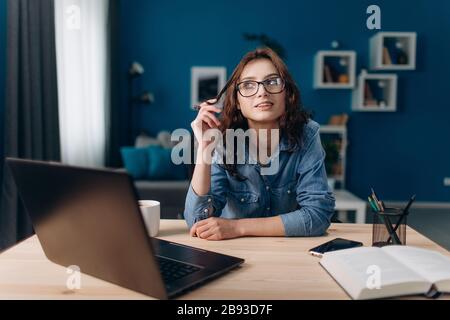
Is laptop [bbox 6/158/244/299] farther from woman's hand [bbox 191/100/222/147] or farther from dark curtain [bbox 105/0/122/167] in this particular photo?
dark curtain [bbox 105/0/122/167]

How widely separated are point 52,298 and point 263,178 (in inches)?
29.4

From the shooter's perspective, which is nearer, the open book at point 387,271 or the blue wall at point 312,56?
the open book at point 387,271

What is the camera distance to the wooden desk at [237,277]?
68cm

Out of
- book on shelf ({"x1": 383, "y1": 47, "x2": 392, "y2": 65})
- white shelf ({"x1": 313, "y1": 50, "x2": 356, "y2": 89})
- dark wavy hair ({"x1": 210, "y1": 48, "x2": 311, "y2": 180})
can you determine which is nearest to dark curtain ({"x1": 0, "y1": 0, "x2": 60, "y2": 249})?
dark wavy hair ({"x1": 210, "y1": 48, "x2": 311, "y2": 180})

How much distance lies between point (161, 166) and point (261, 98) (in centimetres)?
258

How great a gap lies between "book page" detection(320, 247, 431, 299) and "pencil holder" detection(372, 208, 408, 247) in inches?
6.2

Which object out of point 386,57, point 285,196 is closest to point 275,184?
point 285,196

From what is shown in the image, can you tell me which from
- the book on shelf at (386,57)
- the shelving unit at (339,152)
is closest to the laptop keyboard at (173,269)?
the shelving unit at (339,152)

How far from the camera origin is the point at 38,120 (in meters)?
2.72

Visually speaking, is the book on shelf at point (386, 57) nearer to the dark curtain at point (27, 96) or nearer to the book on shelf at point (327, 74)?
the book on shelf at point (327, 74)

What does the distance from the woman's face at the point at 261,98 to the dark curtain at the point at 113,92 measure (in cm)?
309

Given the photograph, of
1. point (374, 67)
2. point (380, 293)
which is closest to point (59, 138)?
point (380, 293)

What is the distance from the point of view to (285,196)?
1306 mm

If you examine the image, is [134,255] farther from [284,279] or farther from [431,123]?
[431,123]
